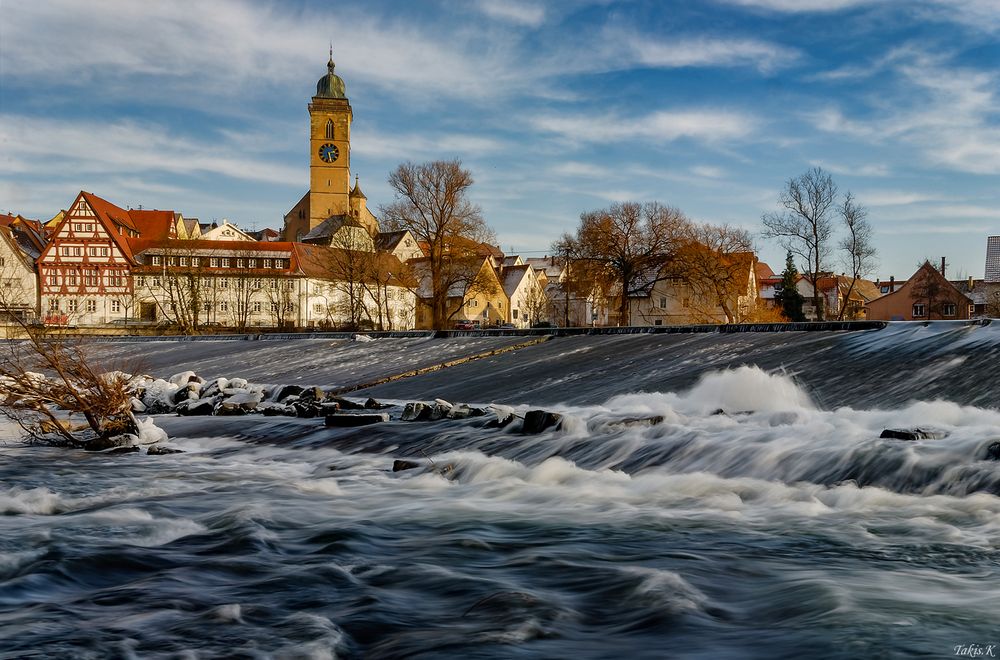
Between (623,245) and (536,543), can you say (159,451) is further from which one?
(623,245)

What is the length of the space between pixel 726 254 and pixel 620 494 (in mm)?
64419

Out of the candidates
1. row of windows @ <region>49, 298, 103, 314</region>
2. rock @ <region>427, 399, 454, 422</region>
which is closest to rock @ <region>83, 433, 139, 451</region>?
rock @ <region>427, 399, 454, 422</region>

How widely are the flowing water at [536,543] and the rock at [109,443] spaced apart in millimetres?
890

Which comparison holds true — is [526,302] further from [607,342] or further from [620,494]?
[620,494]

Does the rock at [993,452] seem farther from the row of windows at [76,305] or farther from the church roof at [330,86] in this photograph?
the church roof at [330,86]

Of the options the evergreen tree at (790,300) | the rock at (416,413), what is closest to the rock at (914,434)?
the rock at (416,413)

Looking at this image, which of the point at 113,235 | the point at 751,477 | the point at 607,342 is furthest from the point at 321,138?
the point at 751,477

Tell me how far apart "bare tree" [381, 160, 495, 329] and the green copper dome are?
255 feet

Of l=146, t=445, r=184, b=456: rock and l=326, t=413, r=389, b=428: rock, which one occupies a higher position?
l=326, t=413, r=389, b=428: rock

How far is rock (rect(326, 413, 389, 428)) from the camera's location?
1666 cm

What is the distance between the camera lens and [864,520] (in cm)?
855

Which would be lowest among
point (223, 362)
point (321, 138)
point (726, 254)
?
point (223, 362)

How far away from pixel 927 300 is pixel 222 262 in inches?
2708

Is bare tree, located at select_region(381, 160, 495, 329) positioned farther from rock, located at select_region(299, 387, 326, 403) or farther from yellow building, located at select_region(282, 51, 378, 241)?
yellow building, located at select_region(282, 51, 378, 241)
